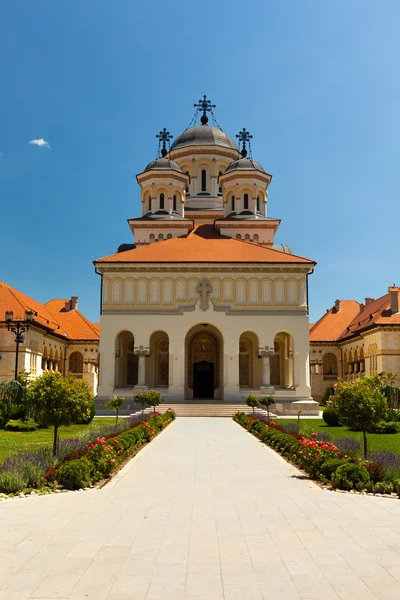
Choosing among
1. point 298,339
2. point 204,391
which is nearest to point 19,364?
point 204,391

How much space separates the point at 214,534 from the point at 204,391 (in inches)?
1352

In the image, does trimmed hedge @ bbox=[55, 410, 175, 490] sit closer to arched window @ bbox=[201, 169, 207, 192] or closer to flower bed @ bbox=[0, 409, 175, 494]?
flower bed @ bbox=[0, 409, 175, 494]

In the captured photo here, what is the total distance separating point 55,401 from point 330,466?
6.63 meters

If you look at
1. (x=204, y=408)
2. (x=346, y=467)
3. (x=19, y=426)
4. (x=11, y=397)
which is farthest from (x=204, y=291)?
(x=346, y=467)

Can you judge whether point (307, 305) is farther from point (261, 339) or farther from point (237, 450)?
point (237, 450)

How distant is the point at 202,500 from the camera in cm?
988

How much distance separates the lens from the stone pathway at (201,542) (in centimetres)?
553

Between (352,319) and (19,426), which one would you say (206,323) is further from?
(352,319)

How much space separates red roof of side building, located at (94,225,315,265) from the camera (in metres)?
39.6

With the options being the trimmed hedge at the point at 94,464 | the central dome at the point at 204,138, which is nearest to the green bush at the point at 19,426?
the trimmed hedge at the point at 94,464

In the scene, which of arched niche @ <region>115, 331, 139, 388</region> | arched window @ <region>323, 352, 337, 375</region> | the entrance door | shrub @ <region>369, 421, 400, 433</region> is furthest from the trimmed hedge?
arched window @ <region>323, 352, 337, 375</region>

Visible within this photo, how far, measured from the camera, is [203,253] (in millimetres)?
40688

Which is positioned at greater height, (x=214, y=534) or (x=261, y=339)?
(x=261, y=339)

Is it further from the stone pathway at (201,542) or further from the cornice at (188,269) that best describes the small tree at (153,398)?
the stone pathway at (201,542)
